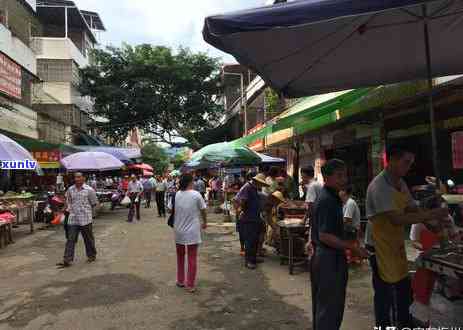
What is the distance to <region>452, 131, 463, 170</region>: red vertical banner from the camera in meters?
7.99

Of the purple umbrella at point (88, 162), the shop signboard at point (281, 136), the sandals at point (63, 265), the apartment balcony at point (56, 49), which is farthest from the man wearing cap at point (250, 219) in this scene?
the apartment balcony at point (56, 49)

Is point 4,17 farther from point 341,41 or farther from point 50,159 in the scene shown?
point 341,41

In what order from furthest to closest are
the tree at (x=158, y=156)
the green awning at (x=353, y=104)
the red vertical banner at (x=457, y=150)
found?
the tree at (x=158, y=156) → the red vertical banner at (x=457, y=150) → the green awning at (x=353, y=104)

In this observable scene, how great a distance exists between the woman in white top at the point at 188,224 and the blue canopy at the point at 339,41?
2108mm

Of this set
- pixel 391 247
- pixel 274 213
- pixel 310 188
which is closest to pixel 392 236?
pixel 391 247

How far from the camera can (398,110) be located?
9539 millimetres

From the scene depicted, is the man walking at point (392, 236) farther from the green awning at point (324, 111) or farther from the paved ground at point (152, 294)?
the green awning at point (324, 111)

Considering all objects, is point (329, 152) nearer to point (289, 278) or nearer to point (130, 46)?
point (289, 278)

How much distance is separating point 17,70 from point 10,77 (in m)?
1.17

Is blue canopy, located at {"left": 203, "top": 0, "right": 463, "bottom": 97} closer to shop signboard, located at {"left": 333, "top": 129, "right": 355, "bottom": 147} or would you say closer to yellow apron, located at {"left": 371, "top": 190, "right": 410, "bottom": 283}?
yellow apron, located at {"left": 371, "top": 190, "right": 410, "bottom": 283}

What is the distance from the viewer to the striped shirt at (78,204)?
8531 mm

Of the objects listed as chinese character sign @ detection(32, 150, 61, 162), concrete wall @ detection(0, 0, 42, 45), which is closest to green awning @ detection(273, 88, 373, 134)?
chinese character sign @ detection(32, 150, 61, 162)

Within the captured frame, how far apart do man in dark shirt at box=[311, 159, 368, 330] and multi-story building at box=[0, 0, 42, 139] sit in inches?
654

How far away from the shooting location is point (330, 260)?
363 cm
